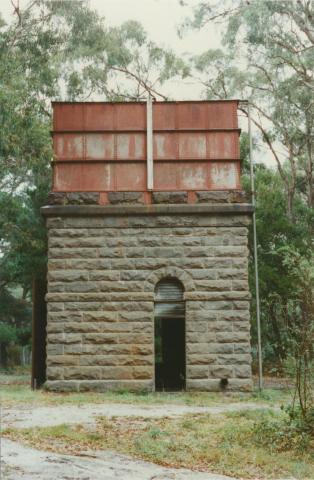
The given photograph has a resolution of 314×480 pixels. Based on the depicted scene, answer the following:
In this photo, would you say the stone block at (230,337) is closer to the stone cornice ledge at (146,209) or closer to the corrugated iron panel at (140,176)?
the stone cornice ledge at (146,209)

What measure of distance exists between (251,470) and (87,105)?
9184 millimetres

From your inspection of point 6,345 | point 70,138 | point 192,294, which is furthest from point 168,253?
point 6,345

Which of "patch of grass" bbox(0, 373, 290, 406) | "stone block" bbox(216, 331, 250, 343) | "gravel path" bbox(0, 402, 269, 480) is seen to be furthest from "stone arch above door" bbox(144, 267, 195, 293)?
"gravel path" bbox(0, 402, 269, 480)

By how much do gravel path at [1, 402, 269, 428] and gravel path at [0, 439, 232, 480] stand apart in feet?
6.59

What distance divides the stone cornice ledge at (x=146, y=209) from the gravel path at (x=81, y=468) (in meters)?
7.05

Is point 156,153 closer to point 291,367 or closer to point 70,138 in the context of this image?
point 70,138

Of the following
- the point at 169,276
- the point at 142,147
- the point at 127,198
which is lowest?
the point at 169,276

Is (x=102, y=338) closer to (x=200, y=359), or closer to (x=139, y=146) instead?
(x=200, y=359)

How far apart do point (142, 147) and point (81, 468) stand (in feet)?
28.2

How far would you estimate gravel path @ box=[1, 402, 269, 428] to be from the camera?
350 inches

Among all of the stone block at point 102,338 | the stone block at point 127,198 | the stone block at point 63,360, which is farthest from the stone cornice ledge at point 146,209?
the stone block at point 63,360

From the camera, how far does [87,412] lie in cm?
990

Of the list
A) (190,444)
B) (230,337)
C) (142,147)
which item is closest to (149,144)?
(142,147)

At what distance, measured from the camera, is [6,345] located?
35.4 m
